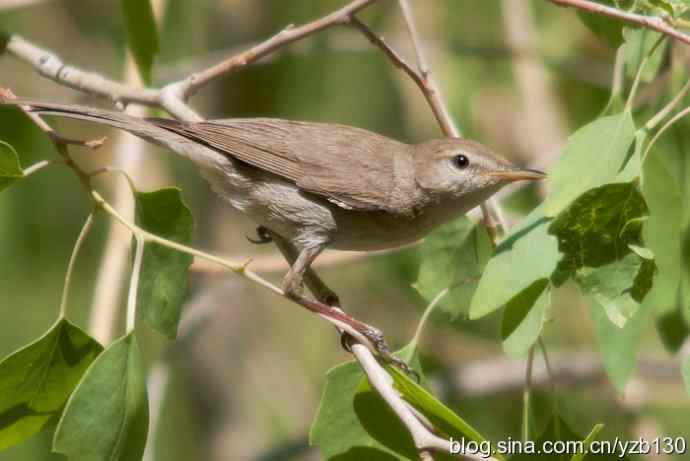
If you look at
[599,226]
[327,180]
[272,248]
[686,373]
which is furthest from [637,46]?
[272,248]

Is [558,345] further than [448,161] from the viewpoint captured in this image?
Yes

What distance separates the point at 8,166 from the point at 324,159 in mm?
1424

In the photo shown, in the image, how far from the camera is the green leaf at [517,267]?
266cm

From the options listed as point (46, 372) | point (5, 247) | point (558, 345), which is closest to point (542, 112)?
point (558, 345)

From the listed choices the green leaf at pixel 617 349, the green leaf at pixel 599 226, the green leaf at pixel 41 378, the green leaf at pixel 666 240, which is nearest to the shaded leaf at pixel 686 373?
the green leaf at pixel 599 226

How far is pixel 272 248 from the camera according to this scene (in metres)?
7.21

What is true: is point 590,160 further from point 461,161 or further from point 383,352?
point 461,161

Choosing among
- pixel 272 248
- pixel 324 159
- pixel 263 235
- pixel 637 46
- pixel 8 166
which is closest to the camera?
pixel 8 166

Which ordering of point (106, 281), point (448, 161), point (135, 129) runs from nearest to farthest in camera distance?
point (135, 129) < point (448, 161) < point (106, 281)

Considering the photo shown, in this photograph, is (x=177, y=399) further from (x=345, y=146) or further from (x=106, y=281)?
(x=345, y=146)

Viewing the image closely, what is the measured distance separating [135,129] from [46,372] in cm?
114

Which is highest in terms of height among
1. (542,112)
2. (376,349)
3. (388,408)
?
(542,112)

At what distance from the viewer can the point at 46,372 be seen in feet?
9.15

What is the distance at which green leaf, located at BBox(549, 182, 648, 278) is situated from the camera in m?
2.51
